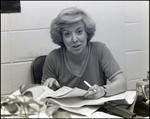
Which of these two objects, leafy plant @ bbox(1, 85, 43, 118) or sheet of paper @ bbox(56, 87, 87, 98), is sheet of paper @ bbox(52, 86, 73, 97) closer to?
sheet of paper @ bbox(56, 87, 87, 98)

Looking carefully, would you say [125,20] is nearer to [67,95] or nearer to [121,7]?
[121,7]

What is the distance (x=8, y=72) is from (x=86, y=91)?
1.23 ft

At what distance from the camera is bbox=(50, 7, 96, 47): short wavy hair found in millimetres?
1656

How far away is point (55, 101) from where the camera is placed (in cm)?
146

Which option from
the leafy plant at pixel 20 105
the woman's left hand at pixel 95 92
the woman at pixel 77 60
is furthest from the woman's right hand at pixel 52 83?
the leafy plant at pixel 20 105

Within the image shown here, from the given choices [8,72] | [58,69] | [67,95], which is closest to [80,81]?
[58,69]

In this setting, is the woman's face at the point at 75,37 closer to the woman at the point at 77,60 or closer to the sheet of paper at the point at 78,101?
the woman at the point at 77,60

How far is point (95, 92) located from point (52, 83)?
0.69ft

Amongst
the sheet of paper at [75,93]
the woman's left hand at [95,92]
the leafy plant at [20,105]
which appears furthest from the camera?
the woman's left hand at [95,92]

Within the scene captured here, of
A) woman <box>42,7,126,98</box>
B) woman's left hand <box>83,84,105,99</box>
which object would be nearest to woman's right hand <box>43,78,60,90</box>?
woman <box>42,7,126,98</box>

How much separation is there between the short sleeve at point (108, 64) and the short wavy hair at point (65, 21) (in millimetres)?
120

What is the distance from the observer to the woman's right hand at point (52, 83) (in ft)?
5.50

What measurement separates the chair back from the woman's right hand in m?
0.04

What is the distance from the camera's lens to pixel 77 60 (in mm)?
1701
